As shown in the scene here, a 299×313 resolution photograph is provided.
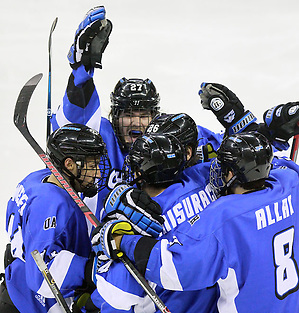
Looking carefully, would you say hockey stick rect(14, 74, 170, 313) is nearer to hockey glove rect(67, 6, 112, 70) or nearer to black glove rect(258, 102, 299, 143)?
hockey glove rect(67, 6, 112, 70)

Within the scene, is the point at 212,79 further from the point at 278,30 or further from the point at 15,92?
the point at 15,92

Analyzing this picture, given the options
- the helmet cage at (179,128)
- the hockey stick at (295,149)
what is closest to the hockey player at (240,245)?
the helmet cage at (179,128)

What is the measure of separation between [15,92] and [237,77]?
2.25 metres

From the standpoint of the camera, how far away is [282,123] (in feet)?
9.35

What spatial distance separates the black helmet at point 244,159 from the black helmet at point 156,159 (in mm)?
168

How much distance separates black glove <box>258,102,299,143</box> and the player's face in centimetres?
66

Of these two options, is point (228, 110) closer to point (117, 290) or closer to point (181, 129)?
point (181, 129)

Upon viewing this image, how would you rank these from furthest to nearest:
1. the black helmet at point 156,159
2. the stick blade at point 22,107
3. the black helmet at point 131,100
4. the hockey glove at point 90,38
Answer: the black helmet at point 131,100 < the stick blade at point 22,107 < the hockey glove at point 90,38 < the black helmet at point 156,159

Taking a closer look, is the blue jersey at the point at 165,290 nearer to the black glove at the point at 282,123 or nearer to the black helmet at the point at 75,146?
the black helmet at the point at 75,146

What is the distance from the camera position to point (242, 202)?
1.83 m

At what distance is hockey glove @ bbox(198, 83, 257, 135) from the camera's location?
288 centimetres

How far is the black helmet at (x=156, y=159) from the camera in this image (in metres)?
1.95

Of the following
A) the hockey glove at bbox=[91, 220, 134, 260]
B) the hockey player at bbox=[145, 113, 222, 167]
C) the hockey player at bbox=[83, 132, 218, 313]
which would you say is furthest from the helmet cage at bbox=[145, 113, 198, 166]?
the hockey glove at bbox=[91, 220, 134, 260]

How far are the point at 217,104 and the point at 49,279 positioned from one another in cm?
138
